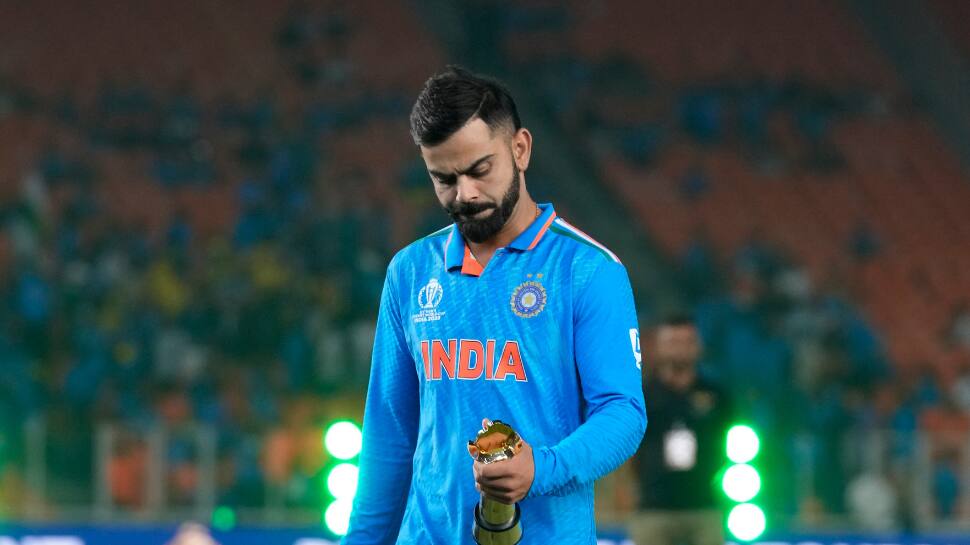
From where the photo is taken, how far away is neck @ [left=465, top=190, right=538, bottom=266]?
247cm

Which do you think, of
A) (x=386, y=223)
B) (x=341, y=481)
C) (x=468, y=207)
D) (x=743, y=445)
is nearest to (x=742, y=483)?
(x=743, y=445)

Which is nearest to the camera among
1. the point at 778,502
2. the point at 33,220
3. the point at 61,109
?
the point at 778,502

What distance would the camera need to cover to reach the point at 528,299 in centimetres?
240

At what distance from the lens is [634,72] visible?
1633cm

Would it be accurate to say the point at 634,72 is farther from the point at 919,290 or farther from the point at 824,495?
the point at 824,495

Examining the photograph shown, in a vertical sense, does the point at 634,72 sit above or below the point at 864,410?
above

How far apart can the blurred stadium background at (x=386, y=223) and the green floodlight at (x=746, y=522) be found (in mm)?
2184

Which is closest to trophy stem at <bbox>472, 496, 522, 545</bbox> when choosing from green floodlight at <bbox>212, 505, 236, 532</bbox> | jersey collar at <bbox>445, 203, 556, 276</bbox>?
jersey collar at <bbox>445, 203, 556, 276</bbox>

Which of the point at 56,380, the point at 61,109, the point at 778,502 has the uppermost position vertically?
the point at 61,109

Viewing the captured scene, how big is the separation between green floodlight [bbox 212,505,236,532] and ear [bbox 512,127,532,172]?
24.2 feet

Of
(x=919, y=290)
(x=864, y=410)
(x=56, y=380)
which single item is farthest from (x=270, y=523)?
(x=919, y=290)

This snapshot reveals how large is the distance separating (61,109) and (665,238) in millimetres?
6799

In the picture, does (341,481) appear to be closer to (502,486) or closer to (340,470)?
(340,470)

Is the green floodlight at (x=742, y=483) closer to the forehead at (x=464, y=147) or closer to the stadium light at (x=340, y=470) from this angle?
the stadium light at (x=340, y=470)
